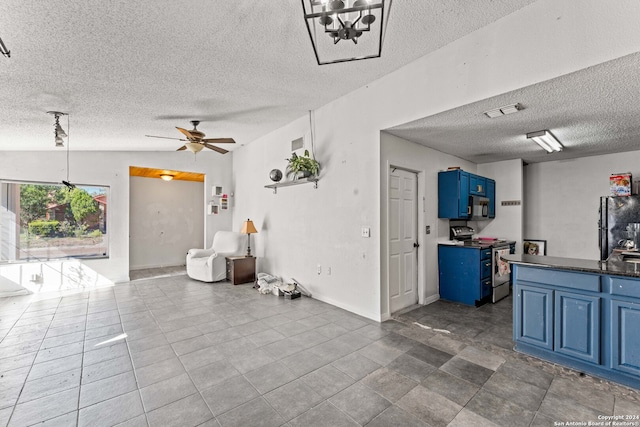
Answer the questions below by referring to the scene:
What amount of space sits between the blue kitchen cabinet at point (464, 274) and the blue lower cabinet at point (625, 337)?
6.16 ft

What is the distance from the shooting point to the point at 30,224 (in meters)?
5.02

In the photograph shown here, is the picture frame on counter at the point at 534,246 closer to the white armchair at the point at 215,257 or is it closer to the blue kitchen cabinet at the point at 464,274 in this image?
the blue kitchen cabinet at the point at 464,274

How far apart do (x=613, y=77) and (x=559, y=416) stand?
100 inches

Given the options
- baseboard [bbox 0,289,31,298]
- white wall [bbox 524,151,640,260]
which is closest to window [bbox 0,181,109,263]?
baseboard [bbox 0,289,31,298]

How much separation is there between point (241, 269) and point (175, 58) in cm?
393

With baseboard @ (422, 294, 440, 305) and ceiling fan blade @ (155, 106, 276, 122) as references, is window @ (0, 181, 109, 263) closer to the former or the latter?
ceiling fan blade @ (155, 106, 276, 122)

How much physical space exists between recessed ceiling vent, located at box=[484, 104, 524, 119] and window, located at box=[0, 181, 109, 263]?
265 inches

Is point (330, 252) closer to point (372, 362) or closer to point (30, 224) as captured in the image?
point (372, 362)

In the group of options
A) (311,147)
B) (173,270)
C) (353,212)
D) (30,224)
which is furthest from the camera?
(173,270)

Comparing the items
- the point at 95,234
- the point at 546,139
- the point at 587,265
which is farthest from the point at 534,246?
the point at 95,234

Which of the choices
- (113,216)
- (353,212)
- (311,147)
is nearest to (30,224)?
(113,216)

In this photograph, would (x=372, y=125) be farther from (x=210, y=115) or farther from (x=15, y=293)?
(x=15, y=293)

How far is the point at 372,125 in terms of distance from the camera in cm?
364

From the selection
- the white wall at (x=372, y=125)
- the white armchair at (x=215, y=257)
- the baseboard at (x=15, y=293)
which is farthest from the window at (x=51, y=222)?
the white wall at (x=372, y=125)
